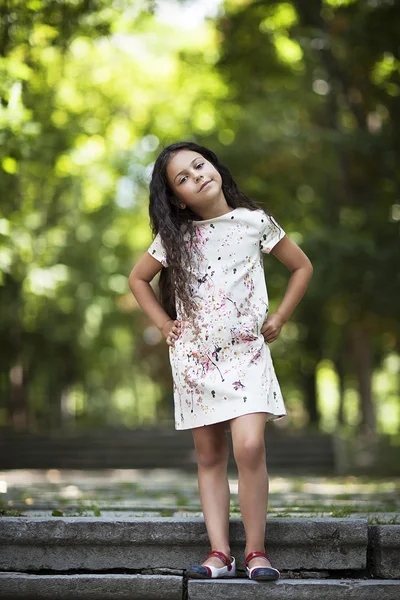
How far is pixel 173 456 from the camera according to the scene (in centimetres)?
1586

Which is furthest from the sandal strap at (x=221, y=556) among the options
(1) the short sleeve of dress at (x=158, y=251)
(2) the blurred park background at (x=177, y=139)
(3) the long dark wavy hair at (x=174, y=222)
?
(2) the blurred park background at (x=177, y=139)

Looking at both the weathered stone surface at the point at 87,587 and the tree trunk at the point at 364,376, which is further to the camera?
the tree trunk at the point at 364,376

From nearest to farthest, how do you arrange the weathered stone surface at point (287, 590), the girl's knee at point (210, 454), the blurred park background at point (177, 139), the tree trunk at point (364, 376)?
the weathered stone surface at point (287, 590) → the girl's knee at point (210, 454) → the blurred park background at point (177, 139) → the tree trunk at point (364, 376)

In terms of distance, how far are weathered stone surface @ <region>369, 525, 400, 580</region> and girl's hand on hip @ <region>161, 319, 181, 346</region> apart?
121 cm

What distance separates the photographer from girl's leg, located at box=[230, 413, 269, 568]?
3.52 meters

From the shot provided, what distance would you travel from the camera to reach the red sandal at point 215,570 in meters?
3.45

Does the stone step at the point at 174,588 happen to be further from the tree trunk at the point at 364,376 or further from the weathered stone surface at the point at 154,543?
the tree trunk at the point at 364,376

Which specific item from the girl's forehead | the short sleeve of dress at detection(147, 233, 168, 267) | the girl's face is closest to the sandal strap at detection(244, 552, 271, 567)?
the short sleeve of dress at detection(147, 233, 168, 267)

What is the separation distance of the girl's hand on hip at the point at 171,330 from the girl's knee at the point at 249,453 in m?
0.57

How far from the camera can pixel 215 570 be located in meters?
3.46

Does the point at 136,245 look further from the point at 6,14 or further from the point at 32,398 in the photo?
the point at 6,14

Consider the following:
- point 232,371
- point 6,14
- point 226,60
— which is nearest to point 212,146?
point 226,60

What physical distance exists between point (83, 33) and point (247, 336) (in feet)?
21.2

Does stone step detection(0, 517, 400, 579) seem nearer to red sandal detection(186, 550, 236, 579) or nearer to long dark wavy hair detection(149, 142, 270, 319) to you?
red sandal detection(186, 550, 236, 579)
